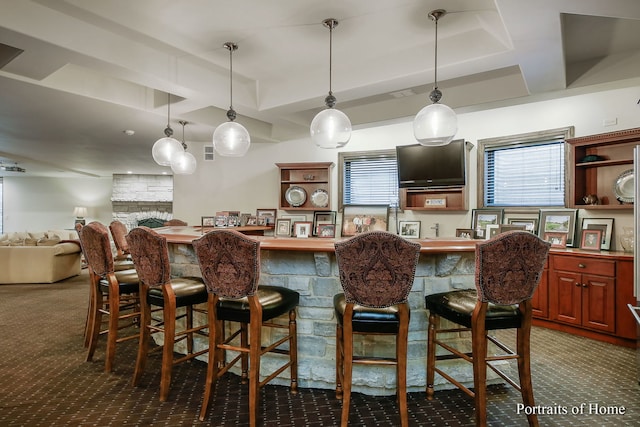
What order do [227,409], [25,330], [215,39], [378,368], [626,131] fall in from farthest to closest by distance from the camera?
1. [25,330]
2. [626,131]
3. [215,39]
4. [378,368]
5. [227,409]

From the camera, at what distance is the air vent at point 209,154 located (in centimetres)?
639

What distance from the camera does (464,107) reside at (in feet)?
13.2

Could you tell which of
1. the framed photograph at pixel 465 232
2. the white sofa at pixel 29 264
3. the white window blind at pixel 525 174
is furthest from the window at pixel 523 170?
the white sofa at pixel 29 264

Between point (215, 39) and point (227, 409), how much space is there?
2902mm

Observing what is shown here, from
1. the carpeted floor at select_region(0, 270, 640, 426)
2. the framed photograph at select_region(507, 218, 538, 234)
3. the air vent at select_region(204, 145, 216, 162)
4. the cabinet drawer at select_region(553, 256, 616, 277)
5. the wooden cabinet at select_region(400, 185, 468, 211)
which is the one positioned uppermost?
the air vent at select_region(204, 145, 216, 162)

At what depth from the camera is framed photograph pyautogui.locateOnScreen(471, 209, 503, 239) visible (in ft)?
14.2

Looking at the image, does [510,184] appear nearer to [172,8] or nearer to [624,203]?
[624,203]

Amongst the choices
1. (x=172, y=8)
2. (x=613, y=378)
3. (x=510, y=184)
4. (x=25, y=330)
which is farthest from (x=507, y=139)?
(x=25, y=330)

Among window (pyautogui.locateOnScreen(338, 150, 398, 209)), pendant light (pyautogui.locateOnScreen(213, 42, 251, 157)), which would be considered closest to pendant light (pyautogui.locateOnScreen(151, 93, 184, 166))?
pendant light (pyautogui.locateOnScreen(213, 42, 251, 157))

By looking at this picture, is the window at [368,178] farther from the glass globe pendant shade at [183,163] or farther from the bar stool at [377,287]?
the bar stool at [377,287]

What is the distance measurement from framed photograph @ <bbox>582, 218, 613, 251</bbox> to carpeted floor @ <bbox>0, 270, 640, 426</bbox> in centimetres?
104

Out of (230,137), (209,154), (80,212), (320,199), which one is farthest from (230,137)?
(80,212)

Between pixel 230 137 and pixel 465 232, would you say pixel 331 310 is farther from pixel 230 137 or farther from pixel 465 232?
pixel 465 232

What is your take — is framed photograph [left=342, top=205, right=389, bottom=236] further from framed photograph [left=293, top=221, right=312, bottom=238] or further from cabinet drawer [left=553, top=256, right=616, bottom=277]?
cabinet drawer [left=553, top=256, right=616, bottom=277]
